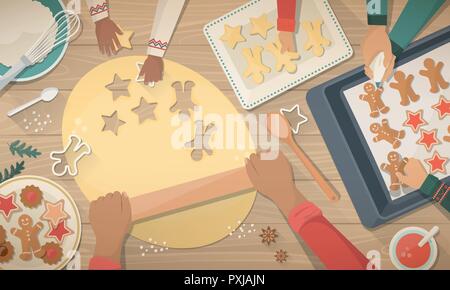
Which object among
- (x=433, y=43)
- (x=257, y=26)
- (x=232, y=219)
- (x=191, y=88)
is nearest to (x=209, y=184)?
(x=232, y=219)

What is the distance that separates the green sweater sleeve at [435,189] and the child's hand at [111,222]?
83 centimetres

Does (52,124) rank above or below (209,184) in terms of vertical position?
above

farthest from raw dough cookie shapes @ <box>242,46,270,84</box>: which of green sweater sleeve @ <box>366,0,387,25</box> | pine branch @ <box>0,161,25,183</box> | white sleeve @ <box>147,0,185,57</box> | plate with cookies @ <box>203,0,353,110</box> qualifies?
pine branch @ <box>0,161,25,183</box>

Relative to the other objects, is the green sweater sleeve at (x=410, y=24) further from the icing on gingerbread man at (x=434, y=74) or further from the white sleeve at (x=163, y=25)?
the white sleeve at (x=163, y=25)

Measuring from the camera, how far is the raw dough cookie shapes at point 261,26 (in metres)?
1.43

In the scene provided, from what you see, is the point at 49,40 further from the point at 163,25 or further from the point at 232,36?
the point at 232,36

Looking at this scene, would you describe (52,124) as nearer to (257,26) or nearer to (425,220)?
(257,26)

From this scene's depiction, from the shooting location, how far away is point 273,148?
1.42 meters

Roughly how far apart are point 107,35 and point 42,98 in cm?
26

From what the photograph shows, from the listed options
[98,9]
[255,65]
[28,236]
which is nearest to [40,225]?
[28,236]

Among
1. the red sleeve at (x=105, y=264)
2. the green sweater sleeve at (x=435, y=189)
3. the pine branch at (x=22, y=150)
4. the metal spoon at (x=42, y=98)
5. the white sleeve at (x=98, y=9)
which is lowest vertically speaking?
the red sleeve at (x=105, y=264)

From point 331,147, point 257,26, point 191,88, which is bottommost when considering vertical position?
point 331,147

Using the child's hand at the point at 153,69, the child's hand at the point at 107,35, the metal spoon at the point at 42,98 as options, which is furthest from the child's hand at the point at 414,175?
the metal spoon at the point at 42,98

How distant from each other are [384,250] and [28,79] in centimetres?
112
